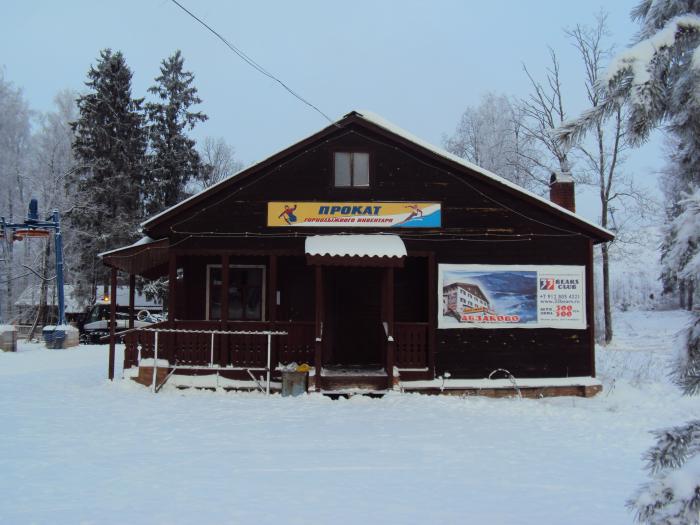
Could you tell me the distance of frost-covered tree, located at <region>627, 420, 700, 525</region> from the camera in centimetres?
285

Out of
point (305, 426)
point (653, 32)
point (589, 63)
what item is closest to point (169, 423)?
point (305, 426)

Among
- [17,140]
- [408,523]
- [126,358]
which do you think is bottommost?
[408,523]

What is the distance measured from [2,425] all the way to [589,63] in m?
31.2

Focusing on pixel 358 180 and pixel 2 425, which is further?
pixel 358 180

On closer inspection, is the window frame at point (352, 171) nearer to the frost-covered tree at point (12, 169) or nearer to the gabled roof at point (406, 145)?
the gabled roof at point (406, 145)

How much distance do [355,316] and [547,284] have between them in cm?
462

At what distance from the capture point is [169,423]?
10258mm

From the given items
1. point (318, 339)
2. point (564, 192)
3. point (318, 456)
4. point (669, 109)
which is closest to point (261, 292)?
point (318, 339)

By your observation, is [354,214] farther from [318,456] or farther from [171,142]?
[171,142]

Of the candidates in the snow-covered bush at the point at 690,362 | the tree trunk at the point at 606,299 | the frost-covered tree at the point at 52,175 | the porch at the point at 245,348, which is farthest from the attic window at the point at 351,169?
the frost-covered tree at the point at 52,175

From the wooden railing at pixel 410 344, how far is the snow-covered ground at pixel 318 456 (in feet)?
2.81

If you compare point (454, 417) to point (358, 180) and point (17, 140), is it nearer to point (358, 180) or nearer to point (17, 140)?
point (358, 180)

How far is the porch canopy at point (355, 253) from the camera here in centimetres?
1279

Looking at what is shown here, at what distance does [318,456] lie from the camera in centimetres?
829
